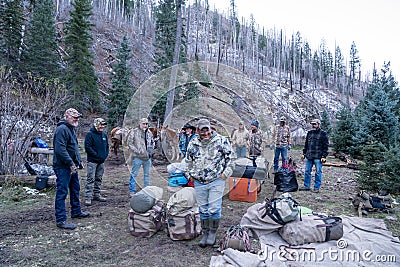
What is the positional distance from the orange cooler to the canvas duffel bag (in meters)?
1.87

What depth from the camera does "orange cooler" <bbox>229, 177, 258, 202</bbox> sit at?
542 centimetres

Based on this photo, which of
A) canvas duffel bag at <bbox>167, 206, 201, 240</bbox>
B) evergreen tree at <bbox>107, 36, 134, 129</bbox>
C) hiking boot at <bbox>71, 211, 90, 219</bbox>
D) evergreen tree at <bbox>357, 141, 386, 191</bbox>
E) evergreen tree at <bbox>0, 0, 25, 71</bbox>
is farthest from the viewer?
evergreen tree at <bbox>0, 0, 25, 71</bbox>

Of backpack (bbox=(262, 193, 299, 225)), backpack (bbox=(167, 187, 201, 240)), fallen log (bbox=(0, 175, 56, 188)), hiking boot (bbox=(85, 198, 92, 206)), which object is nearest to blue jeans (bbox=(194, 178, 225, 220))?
backpack (bbox=(167, 187, 201, 240))

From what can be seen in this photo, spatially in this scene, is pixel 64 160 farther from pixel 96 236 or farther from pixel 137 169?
pixel 137 169

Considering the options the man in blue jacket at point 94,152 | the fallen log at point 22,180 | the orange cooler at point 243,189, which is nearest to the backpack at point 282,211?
the orange cooler at point 243,189

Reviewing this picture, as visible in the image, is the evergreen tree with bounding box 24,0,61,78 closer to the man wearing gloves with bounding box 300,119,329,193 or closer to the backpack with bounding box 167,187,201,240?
the man wearing gloves with bounding box 300,119,329,193

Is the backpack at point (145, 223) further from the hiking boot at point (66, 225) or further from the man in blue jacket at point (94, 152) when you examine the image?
the man in blue jacket at point (94, 152)

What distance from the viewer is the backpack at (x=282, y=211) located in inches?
139

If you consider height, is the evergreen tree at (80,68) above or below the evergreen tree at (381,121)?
above

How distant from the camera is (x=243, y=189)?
545 centimetres

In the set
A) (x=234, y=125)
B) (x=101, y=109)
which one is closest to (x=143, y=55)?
(x=101, y=109)

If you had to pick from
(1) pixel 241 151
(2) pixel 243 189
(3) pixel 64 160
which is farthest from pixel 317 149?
(3) pixel 64 160

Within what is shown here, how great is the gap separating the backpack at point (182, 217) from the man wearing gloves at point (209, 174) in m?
0.15

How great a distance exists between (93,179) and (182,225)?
2256 mm
